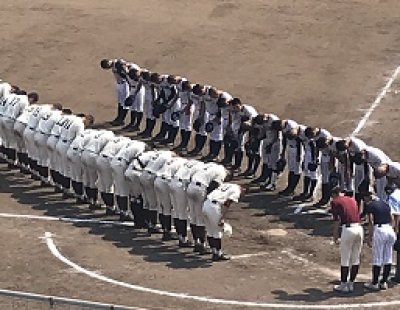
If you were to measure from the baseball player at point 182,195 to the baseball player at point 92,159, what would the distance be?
2028mm

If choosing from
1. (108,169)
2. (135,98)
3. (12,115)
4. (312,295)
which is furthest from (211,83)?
(312,295)

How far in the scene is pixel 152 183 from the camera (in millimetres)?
20625

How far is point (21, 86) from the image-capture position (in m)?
29.5

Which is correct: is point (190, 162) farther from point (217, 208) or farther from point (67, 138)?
point (67, 138)

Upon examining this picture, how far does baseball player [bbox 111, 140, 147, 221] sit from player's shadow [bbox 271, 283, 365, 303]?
159 inches

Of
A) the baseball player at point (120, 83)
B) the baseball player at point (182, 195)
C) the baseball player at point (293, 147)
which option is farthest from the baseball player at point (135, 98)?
the baseball player at point (182, 195)

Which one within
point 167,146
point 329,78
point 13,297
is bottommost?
point 13,297

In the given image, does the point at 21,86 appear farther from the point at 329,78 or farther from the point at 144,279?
the point at 144,279

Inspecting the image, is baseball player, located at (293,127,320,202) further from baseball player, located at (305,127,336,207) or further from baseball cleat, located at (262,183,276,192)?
baseball cleat, located at (262,183,276,192)

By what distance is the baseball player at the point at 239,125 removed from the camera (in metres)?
23.5

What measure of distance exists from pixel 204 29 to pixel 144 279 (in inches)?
572

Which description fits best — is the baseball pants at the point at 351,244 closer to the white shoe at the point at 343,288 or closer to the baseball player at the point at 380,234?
the baseball player at the point at 380,234

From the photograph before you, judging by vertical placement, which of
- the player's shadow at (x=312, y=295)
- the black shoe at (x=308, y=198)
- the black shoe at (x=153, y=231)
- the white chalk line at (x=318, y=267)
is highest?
the black shoe at (x=308, y=198)

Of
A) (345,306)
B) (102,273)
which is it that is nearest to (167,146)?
(102,273)
